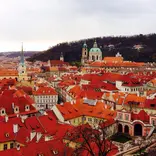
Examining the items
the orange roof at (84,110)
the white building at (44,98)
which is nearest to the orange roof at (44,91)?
the white building at (44,98)

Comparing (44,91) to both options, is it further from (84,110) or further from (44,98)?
(84,110)

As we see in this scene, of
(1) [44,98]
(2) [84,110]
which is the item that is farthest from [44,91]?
(2) [84,110]

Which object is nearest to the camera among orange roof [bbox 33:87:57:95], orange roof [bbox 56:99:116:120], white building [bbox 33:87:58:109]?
orange roof [bbox 56:99:116:120]

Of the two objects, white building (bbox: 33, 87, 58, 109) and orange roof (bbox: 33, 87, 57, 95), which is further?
orange roof (bbox: 33, 87, 57, 95)

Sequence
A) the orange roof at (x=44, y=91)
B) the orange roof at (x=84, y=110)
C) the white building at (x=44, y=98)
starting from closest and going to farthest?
the orange roof at (x=84, y=110) < the white building at (x=44, y=98) < the orange roof at (x=44, y=91)

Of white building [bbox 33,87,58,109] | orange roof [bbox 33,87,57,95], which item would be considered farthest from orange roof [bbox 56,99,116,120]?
orange roof [bbox 33,87,57,95]

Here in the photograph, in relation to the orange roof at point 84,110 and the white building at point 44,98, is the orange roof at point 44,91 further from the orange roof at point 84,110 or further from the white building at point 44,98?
the orange roof at point 84,110

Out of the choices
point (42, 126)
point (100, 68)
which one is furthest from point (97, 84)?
point (100, 68)

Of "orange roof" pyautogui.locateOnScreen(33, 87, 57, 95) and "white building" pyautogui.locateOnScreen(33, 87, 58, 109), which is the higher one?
"orange roof" pyautogui.locateOnScreen(33, 87, 57, 95)

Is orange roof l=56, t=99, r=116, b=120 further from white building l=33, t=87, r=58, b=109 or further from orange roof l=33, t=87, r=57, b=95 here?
orange roof l=33, t=87, r=57, b=95

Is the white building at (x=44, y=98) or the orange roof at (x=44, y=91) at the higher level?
the orange roof at (x=44, y=91)

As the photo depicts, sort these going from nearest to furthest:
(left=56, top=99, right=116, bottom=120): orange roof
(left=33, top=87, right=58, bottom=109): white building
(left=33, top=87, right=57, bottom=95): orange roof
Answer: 1. (left=56, top=99, right=116, bottom=120): orange roof
2. (left=33, top=87, right=58, bottom=109): white building
3. (left=33, top=87, right=57, bottom=95): orange roof
